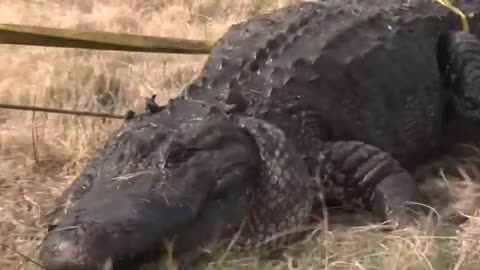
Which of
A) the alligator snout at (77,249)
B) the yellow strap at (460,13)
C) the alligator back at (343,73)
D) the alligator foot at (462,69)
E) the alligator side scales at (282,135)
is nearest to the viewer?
the alligator snout at (77,249)

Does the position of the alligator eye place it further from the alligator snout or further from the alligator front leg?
the alligator front leg

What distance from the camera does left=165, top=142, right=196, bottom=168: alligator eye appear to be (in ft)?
8.51

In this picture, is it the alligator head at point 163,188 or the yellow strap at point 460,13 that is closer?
the alligator head at point 163,188

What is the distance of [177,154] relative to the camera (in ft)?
8.62

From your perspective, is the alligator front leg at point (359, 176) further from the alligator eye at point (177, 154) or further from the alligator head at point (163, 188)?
the alligator eye at point (177, 154)

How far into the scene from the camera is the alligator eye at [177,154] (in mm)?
2594

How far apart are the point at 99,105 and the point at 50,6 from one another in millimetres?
1644

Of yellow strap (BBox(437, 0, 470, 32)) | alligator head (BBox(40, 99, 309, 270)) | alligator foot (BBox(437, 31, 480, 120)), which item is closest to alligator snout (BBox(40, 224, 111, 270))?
alligator head (BBox(40, 99, 309, 270))

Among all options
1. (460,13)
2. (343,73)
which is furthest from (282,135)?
(460,13)

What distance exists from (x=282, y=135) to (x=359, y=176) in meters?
0.29

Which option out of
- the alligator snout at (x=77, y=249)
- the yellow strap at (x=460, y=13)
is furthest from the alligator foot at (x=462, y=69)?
the alligator snout at (x=77, y=249)

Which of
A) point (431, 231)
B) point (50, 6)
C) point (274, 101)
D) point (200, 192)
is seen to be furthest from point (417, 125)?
point (50, 6)

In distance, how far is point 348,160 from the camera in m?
3.03

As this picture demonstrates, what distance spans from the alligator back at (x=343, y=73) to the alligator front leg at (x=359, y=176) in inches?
3.6
